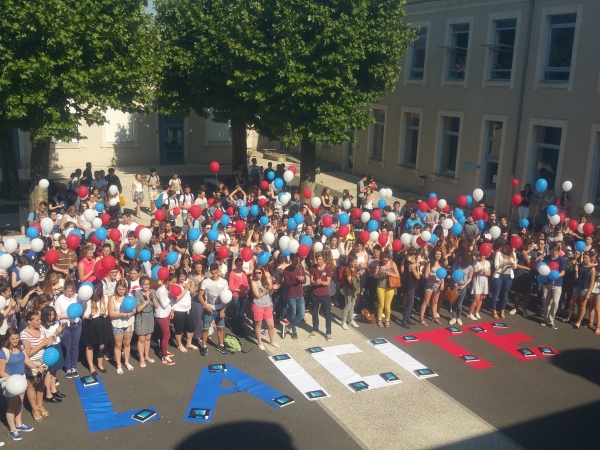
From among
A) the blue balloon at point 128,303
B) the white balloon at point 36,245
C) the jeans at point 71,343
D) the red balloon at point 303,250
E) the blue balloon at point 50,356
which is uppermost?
the red balloon at point 303,250

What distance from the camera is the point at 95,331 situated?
8430mm

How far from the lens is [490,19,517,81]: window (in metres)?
19.1

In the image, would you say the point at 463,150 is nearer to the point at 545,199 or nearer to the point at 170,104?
the point at 545,199

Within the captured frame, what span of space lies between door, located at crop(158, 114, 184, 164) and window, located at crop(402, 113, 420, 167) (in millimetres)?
10871

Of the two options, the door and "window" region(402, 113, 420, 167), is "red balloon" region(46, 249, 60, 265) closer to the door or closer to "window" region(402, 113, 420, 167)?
"window" region(402, 113, 420, 167)

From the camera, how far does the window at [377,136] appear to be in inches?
1001

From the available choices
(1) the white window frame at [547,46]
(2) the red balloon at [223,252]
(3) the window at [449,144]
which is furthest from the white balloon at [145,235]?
(3) the window at [449,144]

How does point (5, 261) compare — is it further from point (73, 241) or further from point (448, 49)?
point (448, 49)

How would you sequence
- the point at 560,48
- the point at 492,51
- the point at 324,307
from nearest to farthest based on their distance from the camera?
the point at 324,307 → the point at 560,48 → the point at 492,51

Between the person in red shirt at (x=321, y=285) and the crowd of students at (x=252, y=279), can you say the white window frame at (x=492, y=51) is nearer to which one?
the crowd of students at (x=252, y=279)

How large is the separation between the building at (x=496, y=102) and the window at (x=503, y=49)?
0.11ft

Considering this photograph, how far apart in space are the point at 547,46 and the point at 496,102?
230cm

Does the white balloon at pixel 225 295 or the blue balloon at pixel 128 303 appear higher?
the blue balloon at pixel 128 303

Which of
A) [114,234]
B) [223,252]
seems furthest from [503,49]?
[114,234]
